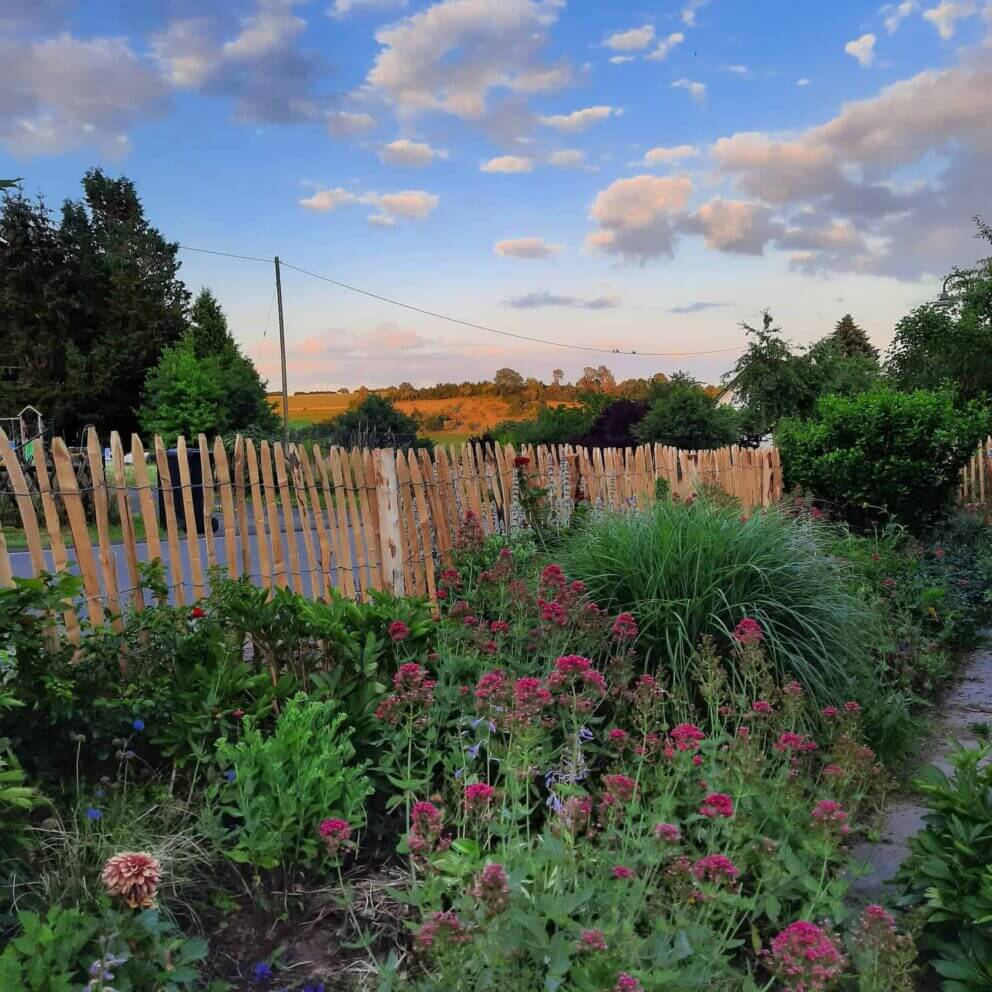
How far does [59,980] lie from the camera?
192 centimetres

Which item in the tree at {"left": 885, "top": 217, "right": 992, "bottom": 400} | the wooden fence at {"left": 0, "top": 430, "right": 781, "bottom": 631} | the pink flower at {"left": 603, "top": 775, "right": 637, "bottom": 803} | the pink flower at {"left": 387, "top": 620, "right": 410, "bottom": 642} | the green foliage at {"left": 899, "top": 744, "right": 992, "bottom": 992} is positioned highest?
the tree at {"left": 885, "top": 217, "right": 992, "bottom": 400}

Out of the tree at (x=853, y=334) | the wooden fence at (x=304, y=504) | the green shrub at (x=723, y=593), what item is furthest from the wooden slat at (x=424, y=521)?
the tree at (x=853, y=334)

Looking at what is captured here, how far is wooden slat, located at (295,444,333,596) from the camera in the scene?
15.9ft

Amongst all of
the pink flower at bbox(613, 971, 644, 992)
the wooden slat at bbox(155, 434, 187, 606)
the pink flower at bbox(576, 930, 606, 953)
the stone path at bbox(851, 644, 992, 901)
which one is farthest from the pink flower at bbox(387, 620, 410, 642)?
the stone path at bbox(851, 644, 992, 901)

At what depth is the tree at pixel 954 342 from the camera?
932 inches

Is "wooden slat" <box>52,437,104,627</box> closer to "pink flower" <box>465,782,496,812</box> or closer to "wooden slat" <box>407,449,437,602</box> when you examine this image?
"pink flower" <box>465,782,496,812</box>

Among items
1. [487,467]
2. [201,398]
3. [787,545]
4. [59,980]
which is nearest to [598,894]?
[59,980]

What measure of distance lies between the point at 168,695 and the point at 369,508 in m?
2.39

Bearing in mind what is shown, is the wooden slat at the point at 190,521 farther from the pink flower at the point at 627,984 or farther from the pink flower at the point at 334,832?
the pink flower at the point at 627,984

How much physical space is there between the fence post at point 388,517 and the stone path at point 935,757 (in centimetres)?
319

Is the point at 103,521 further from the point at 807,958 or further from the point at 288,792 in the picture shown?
the point at 807,958

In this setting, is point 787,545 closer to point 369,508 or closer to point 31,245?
point 369,508

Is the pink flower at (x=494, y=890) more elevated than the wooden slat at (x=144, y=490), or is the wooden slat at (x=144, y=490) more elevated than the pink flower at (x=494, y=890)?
the wooden slat at (x=144, y=490)

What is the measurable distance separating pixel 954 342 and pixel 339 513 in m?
24.5
